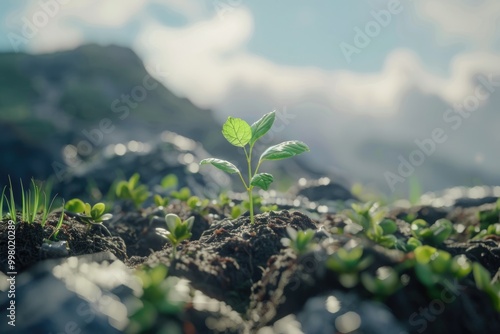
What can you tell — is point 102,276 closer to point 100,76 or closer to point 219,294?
point 219,294

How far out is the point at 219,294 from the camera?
262 centimetres

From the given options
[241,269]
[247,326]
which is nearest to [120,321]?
[247,326]

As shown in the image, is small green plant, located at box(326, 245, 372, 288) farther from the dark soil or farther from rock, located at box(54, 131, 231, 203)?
rock, located at box(54, 131, 231, 203)

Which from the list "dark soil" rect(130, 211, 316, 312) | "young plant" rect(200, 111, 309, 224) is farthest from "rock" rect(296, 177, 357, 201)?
"young plant" rect(200, 111, 309, 224)

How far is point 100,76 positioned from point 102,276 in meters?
21.7

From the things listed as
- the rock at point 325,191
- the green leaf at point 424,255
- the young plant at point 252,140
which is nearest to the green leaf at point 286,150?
the young plant at point 252,140

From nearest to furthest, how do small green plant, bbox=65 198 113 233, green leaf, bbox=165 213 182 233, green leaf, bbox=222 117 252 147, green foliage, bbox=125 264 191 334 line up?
green foliage, bbox=125 264 191 334
green leaf, bbox=165 213 182 233
green leaf, bbox=222 117 252 147
small green plant, bbox=65 198 113 233

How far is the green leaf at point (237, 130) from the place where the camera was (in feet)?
10.2

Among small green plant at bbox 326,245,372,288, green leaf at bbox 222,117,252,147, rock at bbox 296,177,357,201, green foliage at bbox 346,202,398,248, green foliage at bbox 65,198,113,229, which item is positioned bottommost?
rock at bbox 296,177,357,201

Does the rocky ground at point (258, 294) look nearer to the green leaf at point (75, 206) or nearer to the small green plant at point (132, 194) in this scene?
the green leaf at point (75, 206)

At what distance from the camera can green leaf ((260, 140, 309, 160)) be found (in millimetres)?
3020

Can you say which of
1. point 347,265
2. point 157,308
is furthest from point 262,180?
point 157,308

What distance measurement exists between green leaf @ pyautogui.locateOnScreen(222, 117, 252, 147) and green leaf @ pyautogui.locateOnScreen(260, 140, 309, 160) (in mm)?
179

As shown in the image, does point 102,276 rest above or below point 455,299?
below
